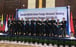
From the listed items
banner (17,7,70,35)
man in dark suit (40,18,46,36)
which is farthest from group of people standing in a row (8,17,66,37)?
banner (17,7,70,35)

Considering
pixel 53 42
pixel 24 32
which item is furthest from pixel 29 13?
pixel 53 42

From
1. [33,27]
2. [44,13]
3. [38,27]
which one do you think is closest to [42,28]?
[38,27]

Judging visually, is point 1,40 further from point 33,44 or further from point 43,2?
point 43,2

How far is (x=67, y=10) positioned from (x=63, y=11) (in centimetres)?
30

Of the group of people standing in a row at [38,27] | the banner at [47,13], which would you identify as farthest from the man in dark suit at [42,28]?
the banner at [47,13]

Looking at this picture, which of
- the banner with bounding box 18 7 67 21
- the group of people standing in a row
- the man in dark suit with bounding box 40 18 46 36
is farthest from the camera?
the man in dark suit with bounding box 40 18 46 36

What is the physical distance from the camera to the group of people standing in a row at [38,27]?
11.8 m

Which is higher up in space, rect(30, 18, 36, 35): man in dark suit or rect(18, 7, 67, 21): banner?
rect(18, 7, 67, 21): banner

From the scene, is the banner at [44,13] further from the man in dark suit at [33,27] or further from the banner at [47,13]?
the man in dark suit at [33,27]

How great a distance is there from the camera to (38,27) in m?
12.6

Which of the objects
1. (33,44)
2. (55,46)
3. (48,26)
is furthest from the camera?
(48,26)

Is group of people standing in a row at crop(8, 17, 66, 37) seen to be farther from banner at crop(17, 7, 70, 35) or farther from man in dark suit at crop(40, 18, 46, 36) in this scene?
banner at crop(17, 7, 70, 35)

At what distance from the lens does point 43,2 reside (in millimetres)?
18094

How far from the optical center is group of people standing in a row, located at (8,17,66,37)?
38.8ft
